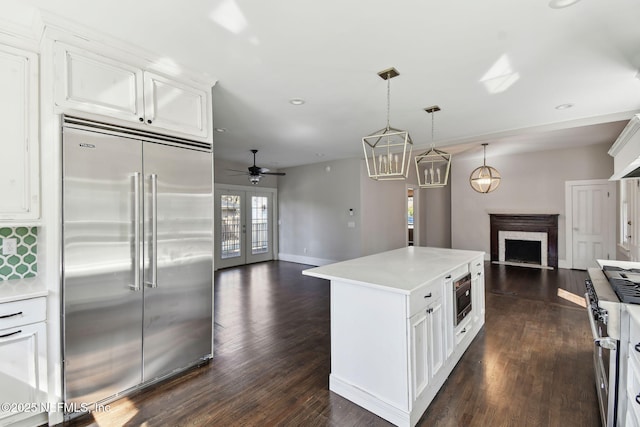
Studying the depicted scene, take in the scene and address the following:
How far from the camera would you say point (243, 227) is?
738cm

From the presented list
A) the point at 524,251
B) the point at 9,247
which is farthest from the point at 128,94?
the point at 524,251

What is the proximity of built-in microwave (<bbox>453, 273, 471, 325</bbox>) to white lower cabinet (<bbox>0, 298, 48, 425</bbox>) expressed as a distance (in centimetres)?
291

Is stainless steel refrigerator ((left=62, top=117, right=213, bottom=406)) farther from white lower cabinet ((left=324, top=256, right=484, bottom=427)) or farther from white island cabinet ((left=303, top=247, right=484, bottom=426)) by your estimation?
white lower cabinet ((left=324, top=256, right=484, bottom=427))

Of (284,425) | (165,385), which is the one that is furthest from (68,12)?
(284,425)

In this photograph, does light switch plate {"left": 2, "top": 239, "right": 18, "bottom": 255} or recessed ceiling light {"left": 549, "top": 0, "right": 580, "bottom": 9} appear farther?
light switch plate {"left": 2, "top": 239, "right": 18, "bottom": 255}

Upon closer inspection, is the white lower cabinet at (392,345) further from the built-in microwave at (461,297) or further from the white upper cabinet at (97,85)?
the white upper cabinet at (97,85)

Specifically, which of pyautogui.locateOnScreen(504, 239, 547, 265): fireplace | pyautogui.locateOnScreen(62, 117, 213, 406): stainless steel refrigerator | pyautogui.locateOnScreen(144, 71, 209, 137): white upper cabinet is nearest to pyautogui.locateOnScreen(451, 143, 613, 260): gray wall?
pyautogui.locateOnScreen(504, 239, 547, 265): fireplace

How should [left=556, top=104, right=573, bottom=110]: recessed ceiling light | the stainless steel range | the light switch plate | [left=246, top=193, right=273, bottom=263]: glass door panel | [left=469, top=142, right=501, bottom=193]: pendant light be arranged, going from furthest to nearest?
[left=246, top=193, right=273, bottom=263]: glass door panel → [left=469, top=142, right=501, bottom=193]: pendant light → [left=556, top=104, right=573, bottom=110]: recessed ceiling light → the light switch plate → the stainless steel range

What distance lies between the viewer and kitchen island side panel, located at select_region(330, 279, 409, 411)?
1.86 metres

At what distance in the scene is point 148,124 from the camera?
226cm

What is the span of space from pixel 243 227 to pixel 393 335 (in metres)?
6.00

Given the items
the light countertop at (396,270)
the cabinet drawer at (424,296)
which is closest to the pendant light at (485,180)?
the light countertop at (396,270)

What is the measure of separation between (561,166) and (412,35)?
261 inches

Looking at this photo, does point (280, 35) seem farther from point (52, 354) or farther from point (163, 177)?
point (52, 354)
